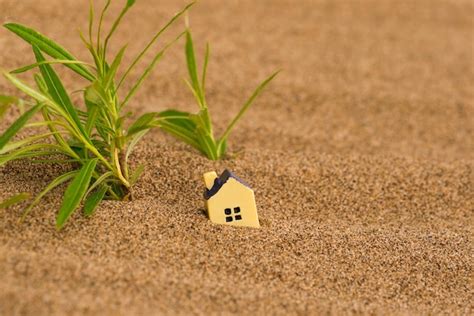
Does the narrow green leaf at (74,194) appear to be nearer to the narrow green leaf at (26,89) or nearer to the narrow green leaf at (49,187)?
the narrow green leaf at (49,187)

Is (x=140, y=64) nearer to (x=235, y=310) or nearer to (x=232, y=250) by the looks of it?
(x=232, y=250)

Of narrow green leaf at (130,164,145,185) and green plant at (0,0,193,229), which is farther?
narrow green leaf at (130,164,145,185)

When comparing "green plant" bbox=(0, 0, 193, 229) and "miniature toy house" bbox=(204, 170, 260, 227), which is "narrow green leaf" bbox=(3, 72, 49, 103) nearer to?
"green plant" bbox=(0, 0, 193, 229)

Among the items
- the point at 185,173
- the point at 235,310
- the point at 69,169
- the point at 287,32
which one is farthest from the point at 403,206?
the point at 287,32

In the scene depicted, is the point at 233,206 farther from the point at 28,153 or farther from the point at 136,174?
the point at 28,153

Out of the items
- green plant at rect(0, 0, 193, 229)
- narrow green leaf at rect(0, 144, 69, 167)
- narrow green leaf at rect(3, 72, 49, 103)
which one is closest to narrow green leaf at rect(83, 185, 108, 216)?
green plant at rect(0, 0, 193, 229)

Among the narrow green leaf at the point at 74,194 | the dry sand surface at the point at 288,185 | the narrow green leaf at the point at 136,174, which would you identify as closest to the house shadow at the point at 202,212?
the dry sand surface at the point at 288,185

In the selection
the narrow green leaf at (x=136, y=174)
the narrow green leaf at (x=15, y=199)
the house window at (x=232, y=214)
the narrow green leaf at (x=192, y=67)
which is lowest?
the house window at (x=232, y=214)
